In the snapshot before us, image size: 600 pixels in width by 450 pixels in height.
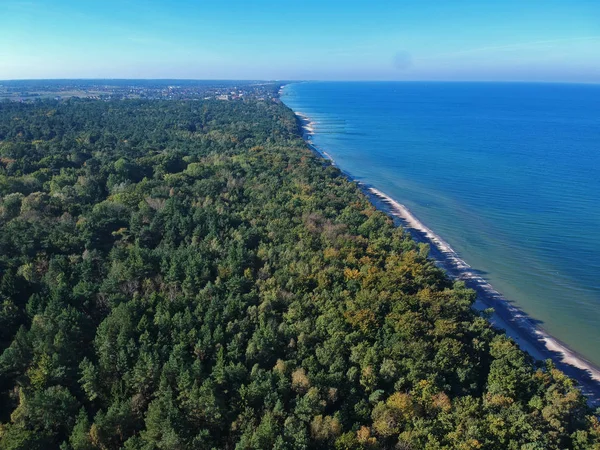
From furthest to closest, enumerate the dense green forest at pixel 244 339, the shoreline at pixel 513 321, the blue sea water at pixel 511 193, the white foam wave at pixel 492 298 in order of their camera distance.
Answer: the blue sea water at pixel 511 193 < the white foam wave at pixel 492 298 < the shoreline at pixel 513 321 < the dense green forest at pixel 244 339

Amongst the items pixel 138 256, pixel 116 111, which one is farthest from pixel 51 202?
pixel 116 111

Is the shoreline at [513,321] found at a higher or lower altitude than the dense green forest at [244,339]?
lower

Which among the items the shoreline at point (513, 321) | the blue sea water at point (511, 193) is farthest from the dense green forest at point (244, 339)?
the blue sea water at point (511, 193)

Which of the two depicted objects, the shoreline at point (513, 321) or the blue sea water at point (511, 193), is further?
the blue sea water at point (511, 193)

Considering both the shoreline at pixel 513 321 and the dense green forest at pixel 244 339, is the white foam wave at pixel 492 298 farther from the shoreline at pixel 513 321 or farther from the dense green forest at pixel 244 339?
the dense green forest at pixel 244 339

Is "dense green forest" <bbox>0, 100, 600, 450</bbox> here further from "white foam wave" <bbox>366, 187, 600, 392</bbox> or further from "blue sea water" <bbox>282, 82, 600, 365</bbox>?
"blue sea water" <bbox>282, 82, 600, 365</bbox>

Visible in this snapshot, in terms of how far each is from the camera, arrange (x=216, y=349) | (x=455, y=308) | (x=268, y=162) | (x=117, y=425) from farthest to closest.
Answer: (x=268, y=162) → (x=455, y=308) → (x=216, y=349) → (x=117, y=425)

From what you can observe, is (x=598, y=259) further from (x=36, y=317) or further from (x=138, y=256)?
(x=36, y=317)

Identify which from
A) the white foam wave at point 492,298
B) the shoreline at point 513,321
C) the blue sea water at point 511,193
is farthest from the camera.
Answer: the blue sea water at point 511,193
